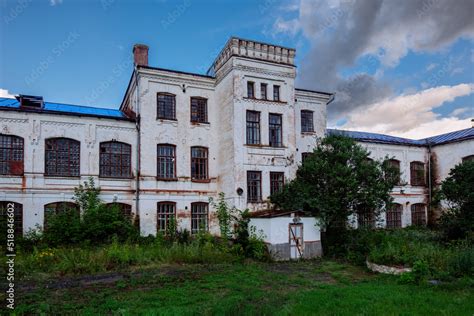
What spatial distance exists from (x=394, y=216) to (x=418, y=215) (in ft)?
7.60

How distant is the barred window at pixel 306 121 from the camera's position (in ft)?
74.6

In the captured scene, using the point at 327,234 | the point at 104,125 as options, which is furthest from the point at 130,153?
the point at 327,234

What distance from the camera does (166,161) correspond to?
19.7 meters

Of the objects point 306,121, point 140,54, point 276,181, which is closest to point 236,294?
point 276,181

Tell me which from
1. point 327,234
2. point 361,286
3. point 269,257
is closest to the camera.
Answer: point 361,286

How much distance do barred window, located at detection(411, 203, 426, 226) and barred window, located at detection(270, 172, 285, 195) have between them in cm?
1245

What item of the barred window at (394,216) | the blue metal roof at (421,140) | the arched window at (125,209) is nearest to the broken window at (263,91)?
the blue metal roof at (421,140)

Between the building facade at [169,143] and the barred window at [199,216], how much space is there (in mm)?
55

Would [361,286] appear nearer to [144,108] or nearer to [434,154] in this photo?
[144,108]

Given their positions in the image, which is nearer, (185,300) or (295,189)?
(185,300)

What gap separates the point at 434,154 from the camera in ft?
89.5

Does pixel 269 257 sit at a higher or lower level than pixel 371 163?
lower

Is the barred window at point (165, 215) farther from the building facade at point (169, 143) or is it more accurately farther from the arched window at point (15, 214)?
the arched window at point (15, 214)

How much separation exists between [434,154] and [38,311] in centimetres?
2743
